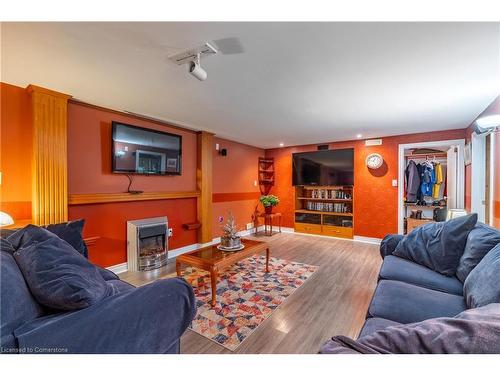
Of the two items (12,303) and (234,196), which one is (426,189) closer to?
(234,196)

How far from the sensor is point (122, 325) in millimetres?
960

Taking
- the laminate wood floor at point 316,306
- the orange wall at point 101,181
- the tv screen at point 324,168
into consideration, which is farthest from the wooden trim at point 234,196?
the laminate wood floor at point 316,306

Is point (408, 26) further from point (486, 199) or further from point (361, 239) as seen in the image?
point (361, 239)

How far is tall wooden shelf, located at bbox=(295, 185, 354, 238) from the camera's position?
486cm

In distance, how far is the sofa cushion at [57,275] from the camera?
95cm

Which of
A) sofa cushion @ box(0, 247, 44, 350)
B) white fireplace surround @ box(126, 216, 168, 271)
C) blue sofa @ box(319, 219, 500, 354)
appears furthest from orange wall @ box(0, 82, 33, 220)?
blue sofa @ box(319, 219, 500, 354)

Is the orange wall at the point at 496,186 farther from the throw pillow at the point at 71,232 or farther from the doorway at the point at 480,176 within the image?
the throw pillow at the point at 71,232

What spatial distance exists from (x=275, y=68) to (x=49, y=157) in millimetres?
2415

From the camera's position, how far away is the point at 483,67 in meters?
1.76

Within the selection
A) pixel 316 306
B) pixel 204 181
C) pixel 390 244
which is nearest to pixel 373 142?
pixel 390 244

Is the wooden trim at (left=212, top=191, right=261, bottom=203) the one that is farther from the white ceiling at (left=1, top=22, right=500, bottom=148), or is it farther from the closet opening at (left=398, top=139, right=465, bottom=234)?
the closet opening at (left=398, top=139, right=465, bottom=234)

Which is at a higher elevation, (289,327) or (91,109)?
(91,109)
